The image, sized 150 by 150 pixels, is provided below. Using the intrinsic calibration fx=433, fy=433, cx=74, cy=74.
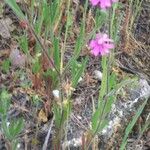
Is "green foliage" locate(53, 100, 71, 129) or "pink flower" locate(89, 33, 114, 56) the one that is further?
"green foliage" locate(53, 100, 71, 129)

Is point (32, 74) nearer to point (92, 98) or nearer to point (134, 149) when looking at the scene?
point (92, 98)

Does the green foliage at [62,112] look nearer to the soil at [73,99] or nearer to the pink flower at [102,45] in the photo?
the soil at [73,99]

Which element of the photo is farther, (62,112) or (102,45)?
(62,112)

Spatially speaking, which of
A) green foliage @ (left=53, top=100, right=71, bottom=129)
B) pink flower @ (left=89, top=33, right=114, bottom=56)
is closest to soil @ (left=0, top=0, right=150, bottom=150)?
green foliage @ (left=53, top=100, right=71, bottom=129)

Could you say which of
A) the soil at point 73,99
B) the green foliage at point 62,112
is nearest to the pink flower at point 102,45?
the green foliage at point 62,112

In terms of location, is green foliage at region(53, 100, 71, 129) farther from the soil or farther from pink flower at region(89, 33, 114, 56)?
pink flower at region(89, 33, 114, 56)

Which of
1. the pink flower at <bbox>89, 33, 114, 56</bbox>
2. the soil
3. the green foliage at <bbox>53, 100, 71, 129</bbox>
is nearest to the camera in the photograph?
the pink flower at <bbox>89, 33, 114, 56</bbox>

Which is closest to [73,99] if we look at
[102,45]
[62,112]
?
[62,112]

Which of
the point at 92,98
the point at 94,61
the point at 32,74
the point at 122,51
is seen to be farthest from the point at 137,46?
the point at 32,74

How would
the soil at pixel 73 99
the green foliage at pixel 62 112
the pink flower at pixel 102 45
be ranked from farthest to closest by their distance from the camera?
the soil at pixel 73 99, the green foliage at pixel 62 112, the pink flower at pixel 102 45

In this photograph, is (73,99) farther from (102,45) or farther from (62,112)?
(102,45)

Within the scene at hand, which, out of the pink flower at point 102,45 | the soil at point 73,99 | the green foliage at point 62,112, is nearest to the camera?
the pink flower at point 102,45
